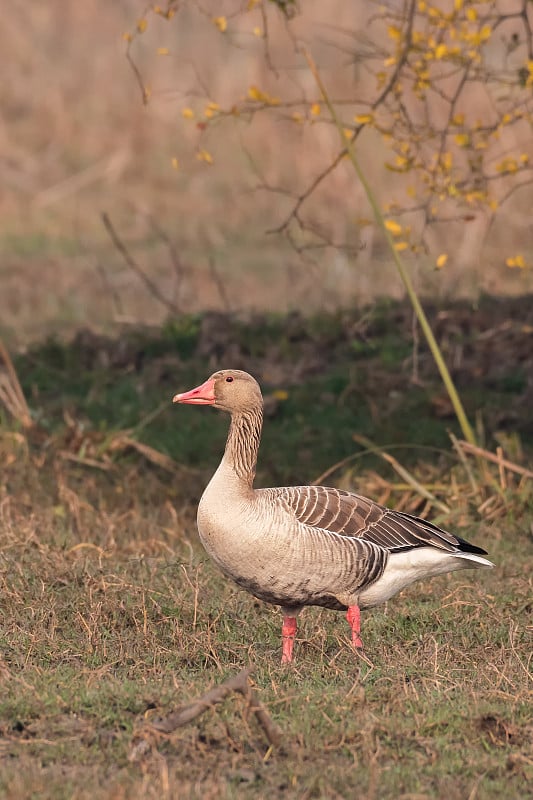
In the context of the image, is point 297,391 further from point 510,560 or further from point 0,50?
point 0,50

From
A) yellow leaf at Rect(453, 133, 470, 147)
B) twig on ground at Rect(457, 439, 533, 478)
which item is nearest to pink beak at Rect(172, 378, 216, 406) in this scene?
twig on ground at Rect(457, 439, 533, 478)

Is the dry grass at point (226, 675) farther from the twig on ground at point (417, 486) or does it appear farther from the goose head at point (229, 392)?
the goose head at point (229, 392)

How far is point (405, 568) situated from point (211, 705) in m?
2.00

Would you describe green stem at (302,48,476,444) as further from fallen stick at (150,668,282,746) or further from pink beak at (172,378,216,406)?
fallen stick at (150,668,282,746)

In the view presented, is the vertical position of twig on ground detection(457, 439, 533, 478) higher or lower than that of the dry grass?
higher

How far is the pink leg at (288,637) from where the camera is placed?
246 inches

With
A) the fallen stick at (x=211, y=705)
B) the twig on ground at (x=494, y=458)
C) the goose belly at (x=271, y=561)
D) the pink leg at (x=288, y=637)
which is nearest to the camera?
the fallen stick at (x=211, y=705)

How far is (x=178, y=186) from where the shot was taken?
818 inches

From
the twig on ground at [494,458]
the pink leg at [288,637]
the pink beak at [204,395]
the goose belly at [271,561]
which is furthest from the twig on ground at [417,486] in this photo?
the goose belly at [271,561]

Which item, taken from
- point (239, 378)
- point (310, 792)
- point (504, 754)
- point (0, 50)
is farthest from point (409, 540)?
point (0, 50)

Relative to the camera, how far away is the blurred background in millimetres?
16047

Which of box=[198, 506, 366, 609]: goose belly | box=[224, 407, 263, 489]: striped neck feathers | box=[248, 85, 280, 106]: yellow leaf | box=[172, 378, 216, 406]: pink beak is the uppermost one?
box=[248, 85, 280, 106]: yellow leaf

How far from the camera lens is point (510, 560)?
848 centimetres

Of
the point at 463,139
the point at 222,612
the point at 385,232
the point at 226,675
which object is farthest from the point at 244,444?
the point at 463,139
